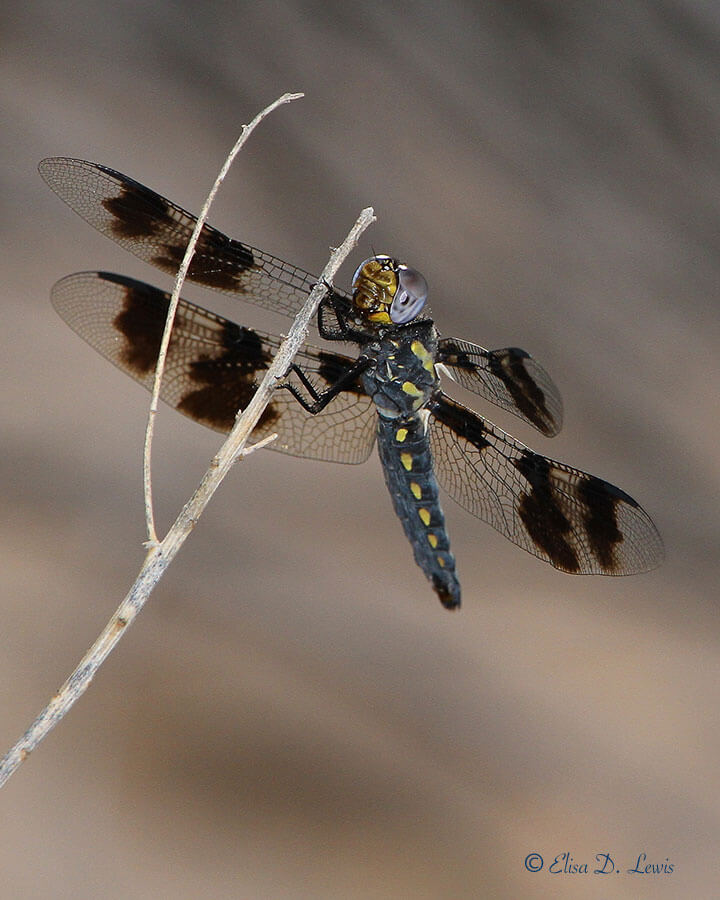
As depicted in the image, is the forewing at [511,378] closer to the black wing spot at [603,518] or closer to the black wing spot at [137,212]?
the black wing spot at [603,518]

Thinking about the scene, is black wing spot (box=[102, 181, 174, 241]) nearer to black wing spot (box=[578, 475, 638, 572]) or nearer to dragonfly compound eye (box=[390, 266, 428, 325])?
dragonfly compound eye (box=[390, 266, 428, 325])

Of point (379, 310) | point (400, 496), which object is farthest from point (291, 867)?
point (379, 310)

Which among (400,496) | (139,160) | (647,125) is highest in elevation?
(647,125)

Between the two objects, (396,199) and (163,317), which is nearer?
(163,317)

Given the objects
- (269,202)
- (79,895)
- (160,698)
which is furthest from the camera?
(269,202)

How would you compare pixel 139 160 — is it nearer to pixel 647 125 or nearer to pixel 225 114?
pixel 225 114

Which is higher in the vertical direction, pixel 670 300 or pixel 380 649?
pixel 670 300

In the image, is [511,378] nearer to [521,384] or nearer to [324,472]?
[521,384]
